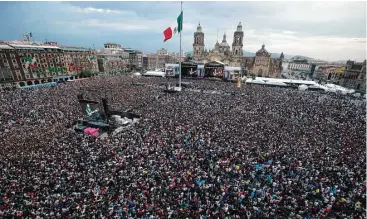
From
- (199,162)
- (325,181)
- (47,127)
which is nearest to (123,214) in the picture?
(199,162)

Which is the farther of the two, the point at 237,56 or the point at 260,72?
the point at 237,56

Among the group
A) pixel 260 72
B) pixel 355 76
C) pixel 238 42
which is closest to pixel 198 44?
pixel 238 42

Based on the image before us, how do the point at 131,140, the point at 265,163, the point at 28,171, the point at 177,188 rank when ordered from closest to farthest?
1. the point at 177,188
2. the point at 28,171
3. the point at 265,163
4. the point at 131,140

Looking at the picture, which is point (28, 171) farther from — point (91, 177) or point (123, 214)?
point (123, 214)

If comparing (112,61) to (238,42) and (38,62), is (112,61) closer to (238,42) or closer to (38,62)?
(38,62)

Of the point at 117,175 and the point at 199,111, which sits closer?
the point at 117,175

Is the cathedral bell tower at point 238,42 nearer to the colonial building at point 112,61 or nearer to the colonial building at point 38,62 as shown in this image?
the colonial building at point 112,61
